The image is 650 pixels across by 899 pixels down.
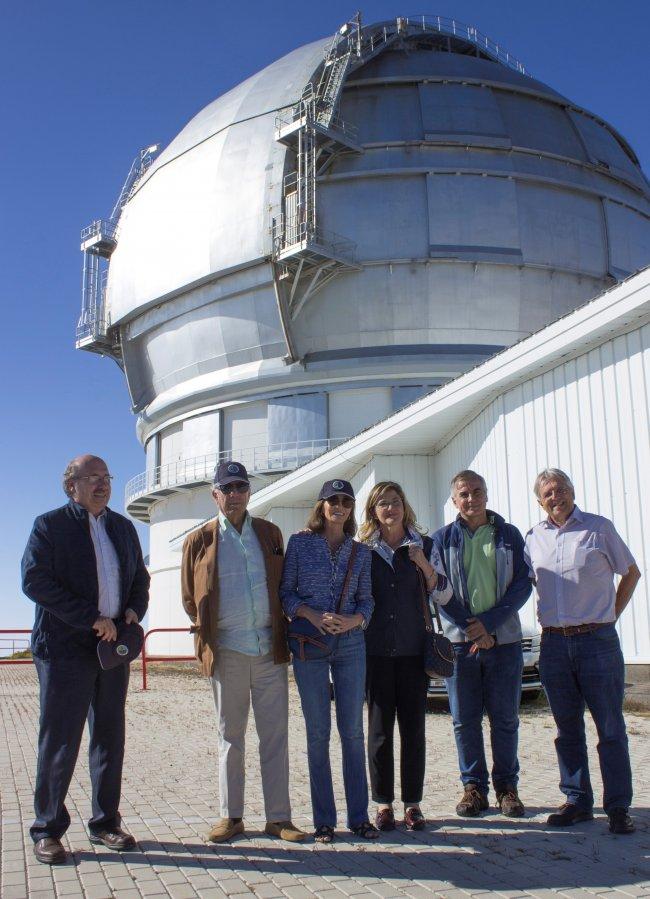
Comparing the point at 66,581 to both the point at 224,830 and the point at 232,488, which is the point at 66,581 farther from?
the point at 224,830

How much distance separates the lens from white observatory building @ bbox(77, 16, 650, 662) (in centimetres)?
2102

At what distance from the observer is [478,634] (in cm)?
467

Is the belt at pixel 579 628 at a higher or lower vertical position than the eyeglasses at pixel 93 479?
lower

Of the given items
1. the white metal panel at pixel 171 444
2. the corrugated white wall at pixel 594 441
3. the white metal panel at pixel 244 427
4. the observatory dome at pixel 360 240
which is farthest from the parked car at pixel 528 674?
the white metal panel at pixel 171 444

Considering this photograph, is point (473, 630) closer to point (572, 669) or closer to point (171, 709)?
point (572, 669)

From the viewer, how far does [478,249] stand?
20.9 metres

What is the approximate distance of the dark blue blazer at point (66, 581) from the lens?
4.12 meters

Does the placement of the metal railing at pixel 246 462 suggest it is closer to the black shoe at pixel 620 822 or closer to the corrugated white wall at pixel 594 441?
the corrugated white wall at pixel 594 441

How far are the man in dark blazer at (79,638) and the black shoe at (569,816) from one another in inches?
84.4

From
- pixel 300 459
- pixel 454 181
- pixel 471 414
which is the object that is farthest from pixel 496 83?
pixel 471 414

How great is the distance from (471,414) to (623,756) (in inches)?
332

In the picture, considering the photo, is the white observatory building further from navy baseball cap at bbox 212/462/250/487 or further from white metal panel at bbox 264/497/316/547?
navy baseball cap at bbox 212/462/250/487

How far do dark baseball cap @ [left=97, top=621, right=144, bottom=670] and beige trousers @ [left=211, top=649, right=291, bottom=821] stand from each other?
432mm

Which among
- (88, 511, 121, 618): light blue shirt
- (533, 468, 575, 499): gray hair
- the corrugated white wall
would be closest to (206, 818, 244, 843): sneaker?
(88, 511, 121, 618): light blue shirt
